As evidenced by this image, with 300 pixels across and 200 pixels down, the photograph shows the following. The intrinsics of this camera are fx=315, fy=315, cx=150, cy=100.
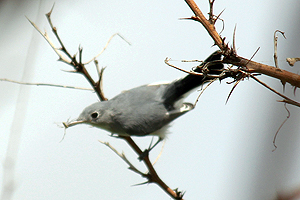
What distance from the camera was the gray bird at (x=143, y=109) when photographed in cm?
263

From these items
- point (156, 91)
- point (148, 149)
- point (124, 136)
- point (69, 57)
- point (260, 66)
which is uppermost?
point (69, 57)

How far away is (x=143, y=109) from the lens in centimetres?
281

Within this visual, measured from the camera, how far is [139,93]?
9.52 ft

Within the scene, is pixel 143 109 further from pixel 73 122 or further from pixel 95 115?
pixel 73 122

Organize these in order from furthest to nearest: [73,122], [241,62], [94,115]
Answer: [94,115]
[73,122]
[241,62]

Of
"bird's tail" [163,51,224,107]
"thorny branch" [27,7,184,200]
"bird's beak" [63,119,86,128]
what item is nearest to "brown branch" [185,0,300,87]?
"thorny branch" [27,7,184,200]

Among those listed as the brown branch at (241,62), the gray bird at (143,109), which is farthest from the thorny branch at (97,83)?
the brown branch at (241,62)

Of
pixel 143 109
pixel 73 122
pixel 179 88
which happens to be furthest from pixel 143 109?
pixel 73 122

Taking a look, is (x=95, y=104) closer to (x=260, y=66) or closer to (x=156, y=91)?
(x=156, y=91)

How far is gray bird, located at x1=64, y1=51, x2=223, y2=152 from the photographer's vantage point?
2.63m

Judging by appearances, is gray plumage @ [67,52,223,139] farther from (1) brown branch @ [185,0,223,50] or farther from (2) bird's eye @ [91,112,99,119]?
(1) brown branch @ [185,0,223,50]

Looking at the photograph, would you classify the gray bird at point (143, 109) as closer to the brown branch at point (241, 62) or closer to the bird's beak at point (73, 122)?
the bird's beak at point (73, 122)

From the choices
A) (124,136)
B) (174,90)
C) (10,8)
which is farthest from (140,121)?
(10,8)

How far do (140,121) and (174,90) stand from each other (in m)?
0.42
